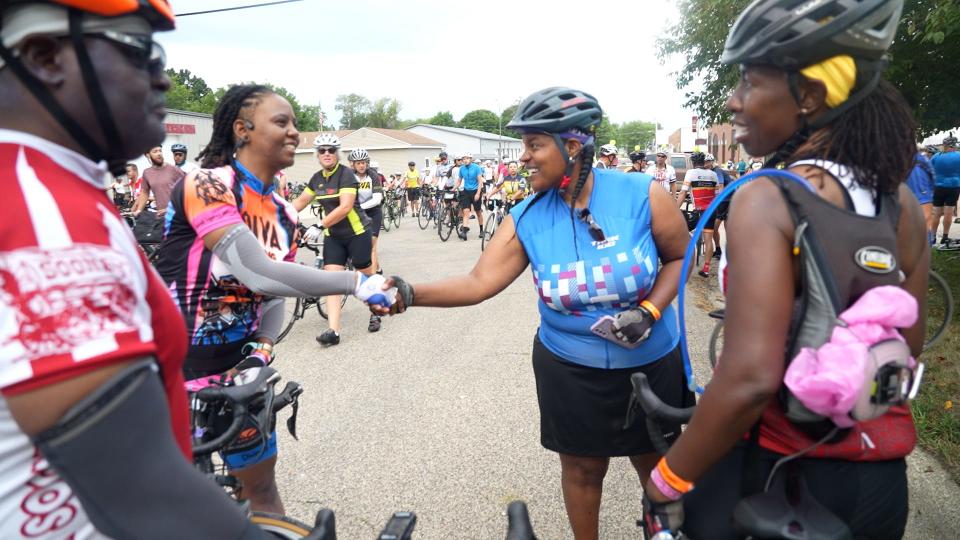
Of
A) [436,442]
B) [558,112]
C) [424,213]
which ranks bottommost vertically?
[424,213]

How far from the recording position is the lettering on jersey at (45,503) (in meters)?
0.96

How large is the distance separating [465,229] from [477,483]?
11634 mm

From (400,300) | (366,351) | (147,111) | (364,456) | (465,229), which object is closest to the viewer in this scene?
(147,111)

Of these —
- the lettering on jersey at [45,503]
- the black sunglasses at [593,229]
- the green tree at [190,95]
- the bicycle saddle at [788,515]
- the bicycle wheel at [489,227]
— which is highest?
the green tree at [190,95]

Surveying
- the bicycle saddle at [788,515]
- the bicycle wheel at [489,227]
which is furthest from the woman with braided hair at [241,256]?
the bicycle wheel at [489,227]

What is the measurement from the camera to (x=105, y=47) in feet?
3.26

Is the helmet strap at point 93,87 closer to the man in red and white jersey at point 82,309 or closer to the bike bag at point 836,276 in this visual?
the man in red and white jersey at point 82,309

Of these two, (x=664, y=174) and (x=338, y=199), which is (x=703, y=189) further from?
(x=338, y=199)

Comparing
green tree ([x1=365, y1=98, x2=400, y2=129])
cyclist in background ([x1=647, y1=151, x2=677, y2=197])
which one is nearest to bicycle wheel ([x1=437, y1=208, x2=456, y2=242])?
cyclist in background ([x1=647, y1=151, x2=677, y2=197])

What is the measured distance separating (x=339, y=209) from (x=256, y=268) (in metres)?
4.64

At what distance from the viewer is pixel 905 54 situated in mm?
8180

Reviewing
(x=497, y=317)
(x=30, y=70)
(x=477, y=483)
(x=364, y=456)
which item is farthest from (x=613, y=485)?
(x=497, y=317)

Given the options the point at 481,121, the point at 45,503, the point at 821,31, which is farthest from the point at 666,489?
the point at 481,121

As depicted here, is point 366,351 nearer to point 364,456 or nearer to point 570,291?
point 364,456
